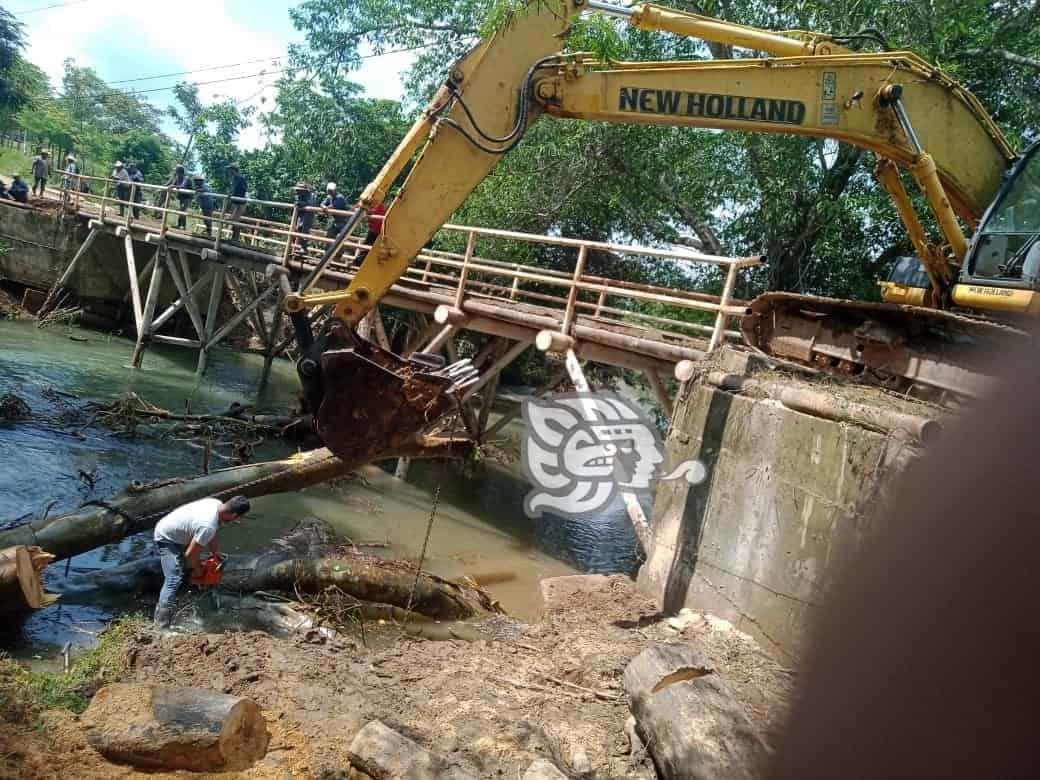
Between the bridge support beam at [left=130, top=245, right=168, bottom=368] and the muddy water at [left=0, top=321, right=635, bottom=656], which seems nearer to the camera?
the muddy water at [left=0, top=321, right=635, bottom=656]

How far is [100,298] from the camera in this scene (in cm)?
1961

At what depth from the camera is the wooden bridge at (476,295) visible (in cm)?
737

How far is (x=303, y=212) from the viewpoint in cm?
1338

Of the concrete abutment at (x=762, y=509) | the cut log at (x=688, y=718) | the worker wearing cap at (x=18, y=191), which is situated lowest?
the cut log at (x=688, y=718)

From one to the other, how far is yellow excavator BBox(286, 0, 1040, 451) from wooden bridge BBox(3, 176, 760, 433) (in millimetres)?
729

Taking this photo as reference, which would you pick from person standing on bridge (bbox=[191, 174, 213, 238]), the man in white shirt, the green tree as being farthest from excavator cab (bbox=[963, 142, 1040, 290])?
the green tree

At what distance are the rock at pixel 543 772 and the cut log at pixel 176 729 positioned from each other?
149 centimetres

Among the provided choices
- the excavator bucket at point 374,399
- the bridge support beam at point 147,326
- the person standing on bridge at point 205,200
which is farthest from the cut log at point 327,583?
the person standing on bridge at point 205,200

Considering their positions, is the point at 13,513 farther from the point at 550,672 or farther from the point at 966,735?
the point at 966,735

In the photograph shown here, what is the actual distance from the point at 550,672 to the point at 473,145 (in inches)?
162

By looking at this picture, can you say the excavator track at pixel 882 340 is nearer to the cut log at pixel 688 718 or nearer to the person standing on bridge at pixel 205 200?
the cut log at pixel 688 718

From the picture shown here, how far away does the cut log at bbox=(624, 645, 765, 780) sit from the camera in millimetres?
3246

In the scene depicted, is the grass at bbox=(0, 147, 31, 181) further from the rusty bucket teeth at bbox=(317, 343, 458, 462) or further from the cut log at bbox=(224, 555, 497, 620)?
the rusty bucket teeth at bbox=(317, 343, 458, 462)

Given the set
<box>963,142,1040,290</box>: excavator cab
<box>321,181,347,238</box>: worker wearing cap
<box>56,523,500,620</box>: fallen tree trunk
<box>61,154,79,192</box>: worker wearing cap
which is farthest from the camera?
<box>61,154,79,192</box>: worker wearing cap
